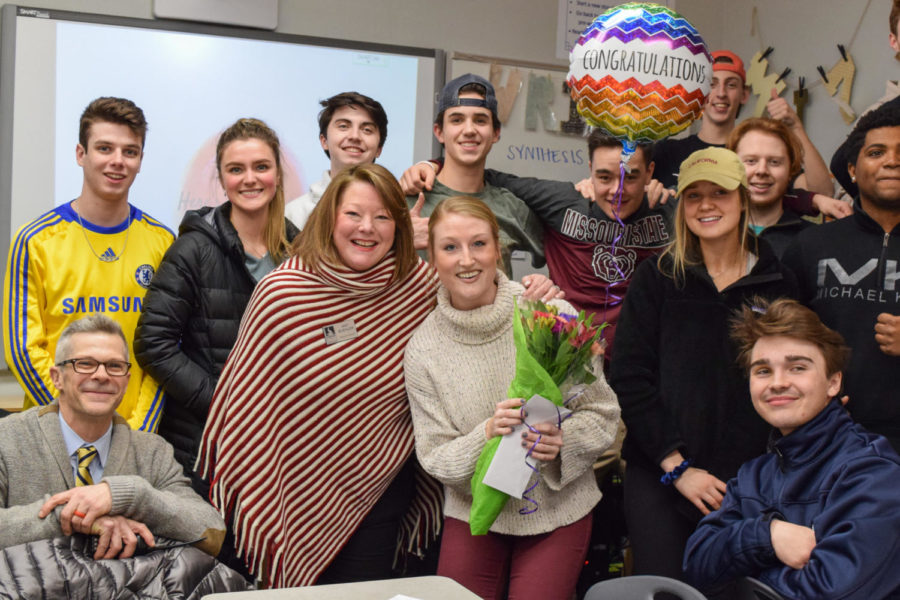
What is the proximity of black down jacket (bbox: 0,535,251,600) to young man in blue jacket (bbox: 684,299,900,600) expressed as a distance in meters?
1.11

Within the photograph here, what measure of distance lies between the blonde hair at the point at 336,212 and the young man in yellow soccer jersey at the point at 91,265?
619 mm

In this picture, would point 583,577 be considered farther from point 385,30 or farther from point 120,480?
point 385,30

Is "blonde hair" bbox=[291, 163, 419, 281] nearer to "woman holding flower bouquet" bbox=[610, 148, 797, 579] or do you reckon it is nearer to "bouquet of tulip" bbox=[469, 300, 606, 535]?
"bouquet of tulip" bbox=[469, 300, 606, 535]

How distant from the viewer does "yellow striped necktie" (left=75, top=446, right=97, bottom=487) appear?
81.4 inches

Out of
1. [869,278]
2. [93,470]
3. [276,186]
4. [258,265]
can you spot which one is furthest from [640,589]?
[276,186]

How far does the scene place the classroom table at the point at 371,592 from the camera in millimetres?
1546

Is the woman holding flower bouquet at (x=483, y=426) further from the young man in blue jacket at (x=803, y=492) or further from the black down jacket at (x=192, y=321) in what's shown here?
the black down jacket at (x=192, y=321)

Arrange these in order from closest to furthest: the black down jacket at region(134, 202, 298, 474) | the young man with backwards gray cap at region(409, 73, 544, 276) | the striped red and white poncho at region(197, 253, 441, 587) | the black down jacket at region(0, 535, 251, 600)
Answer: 1. the black down jacket at region(0, 535, 251, 600)
2. the striped red and white poncho at region(197, 253, 441, 587)
3. the black down jacket at region(134, 202, 298, 474)
4. the young man with backwards gray cap at region(409, 73, 544, 276)

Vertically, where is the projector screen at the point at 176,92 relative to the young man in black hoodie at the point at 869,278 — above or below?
above

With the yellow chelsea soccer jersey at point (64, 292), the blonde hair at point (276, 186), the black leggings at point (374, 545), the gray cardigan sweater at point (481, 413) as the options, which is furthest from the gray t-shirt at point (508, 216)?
the yellow chelsea soccer jersey at point (64, 292)

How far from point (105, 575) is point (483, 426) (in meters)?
0.88

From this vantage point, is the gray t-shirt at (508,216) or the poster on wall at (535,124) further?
the poster on wall at (535,124)

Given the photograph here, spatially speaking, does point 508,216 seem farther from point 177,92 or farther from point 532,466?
point 177,92

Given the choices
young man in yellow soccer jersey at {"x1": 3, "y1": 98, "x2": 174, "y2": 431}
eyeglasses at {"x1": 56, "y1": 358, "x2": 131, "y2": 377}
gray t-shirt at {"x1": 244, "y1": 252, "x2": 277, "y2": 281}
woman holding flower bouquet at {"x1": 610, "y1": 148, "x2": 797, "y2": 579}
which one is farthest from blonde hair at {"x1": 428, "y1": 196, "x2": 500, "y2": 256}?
young man in yellow soccer jersey at {"x1": 3, "y1": 98, "x2": 174, "y2": 431}
